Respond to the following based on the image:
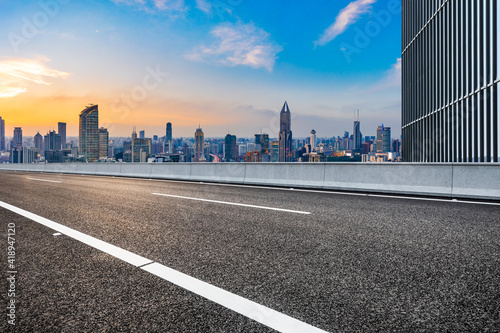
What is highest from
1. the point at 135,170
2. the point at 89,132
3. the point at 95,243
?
the point at 89,132

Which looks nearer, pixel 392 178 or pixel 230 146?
pixel 392 178

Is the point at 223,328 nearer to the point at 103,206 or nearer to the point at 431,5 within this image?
the point at 103,206

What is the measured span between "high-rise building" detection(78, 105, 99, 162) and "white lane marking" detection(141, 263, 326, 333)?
212 feet

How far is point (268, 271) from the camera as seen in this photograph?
3.04m

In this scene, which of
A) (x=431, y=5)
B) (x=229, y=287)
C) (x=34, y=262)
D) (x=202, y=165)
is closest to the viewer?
(x=229, y=287)

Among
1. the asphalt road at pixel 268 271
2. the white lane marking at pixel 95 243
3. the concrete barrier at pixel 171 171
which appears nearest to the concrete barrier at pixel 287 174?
the concrete barrier at pixel 171 171

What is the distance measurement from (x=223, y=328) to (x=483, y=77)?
1984 cm

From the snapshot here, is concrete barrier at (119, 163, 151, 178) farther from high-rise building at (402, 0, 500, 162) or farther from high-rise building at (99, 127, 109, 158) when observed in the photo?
high-rise building at (99, 127, 109, 158)

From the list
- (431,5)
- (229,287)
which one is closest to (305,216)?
(229,287)

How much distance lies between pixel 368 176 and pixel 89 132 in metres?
72.6

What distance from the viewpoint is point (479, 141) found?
54.4ft

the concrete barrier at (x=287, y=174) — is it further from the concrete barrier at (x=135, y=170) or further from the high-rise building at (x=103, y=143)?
the high-rise building at (x=103, y=143)

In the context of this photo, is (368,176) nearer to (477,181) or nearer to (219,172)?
(477,181)

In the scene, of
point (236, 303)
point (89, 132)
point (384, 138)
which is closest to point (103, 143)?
point (89, 132)
